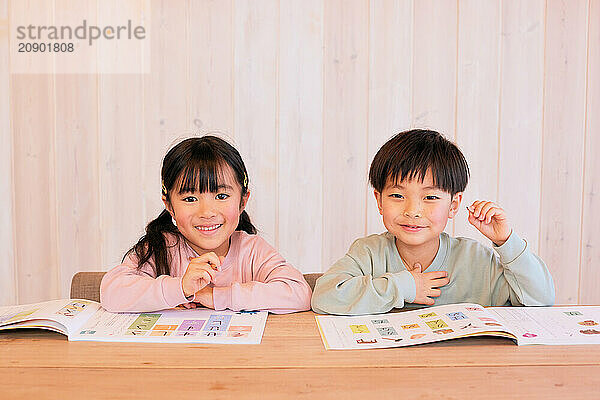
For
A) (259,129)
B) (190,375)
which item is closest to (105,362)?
(190,375)

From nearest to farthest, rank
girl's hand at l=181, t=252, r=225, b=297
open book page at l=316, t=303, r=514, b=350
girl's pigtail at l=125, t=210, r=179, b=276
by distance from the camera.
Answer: open book page at l=316, t=303, r=514, b=350 → girl's hand at l=181, t=252, r=225, b=297 → girl's pigtail at l=125, t=210, r=179, b=276

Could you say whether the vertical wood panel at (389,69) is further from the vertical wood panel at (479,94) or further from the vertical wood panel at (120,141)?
the vertical wood panel at (120,141)

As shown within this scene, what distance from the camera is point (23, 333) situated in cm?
121

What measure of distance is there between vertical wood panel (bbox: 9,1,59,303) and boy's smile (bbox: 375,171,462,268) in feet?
5.06

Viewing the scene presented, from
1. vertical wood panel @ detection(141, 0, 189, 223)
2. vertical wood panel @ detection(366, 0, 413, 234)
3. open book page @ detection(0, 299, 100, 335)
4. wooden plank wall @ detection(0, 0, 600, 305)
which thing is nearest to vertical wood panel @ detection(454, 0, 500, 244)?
wooden plank wall @ detection(0, 0, 600, 305)

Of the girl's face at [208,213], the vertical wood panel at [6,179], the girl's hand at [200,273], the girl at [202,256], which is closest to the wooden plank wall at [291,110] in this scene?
the vertical wood panel at [6,179]

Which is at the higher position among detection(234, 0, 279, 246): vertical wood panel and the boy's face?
detection(234, 0, 279, 246): vertical wood panel

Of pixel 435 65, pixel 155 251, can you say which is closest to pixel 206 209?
pixel 155 251

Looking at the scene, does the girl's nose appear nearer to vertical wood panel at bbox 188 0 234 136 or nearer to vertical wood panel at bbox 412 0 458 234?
vertical wood panel at bbox 188 0 234 136

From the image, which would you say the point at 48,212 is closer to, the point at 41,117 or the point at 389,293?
the point at 41,117

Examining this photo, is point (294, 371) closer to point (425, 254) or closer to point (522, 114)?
point (425, 254)

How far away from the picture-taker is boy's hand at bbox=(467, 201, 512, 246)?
4.66 ft

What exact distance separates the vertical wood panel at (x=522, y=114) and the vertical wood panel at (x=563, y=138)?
0.03m

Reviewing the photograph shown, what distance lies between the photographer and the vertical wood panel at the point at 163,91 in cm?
250
